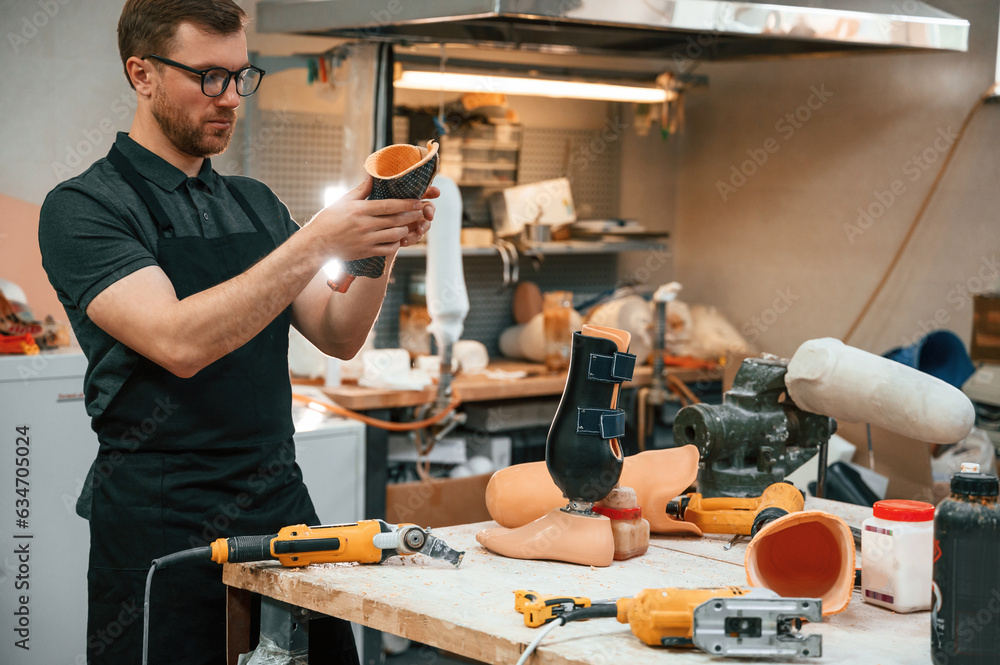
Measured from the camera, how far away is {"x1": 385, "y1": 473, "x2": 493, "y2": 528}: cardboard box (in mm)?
3410

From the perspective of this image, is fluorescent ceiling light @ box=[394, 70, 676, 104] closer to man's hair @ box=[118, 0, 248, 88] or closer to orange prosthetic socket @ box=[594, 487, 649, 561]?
man's hair @ box=[118, 0, 248, 88]

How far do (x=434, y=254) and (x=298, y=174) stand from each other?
2.81 ft

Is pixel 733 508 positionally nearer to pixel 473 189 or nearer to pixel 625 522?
pixel 625 522

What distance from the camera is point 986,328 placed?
3.65m

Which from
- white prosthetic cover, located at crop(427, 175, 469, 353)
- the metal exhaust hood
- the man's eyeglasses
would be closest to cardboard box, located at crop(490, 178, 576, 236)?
the metal exhaust hood

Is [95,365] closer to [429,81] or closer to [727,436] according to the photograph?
[727,436]

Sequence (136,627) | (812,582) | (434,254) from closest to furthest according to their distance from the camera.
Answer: (812,582)
(136,627)
(434,254)

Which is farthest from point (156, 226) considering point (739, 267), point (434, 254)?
point (739, 267)

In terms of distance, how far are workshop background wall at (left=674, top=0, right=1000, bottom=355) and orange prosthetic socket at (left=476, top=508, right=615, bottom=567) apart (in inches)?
122

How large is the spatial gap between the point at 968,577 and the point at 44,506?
2472mm

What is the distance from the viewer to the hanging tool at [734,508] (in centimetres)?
163

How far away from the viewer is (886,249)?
4.36 metres

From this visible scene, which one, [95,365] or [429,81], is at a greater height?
[429,81]

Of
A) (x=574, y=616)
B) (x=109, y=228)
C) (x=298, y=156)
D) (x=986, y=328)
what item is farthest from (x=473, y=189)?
(x=574, y=616)
